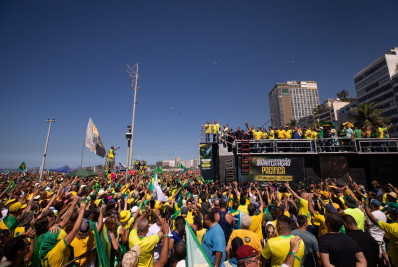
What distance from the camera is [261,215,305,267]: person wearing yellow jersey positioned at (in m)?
2.90

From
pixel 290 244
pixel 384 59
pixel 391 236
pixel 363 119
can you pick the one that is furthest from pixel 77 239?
pixel 384 59

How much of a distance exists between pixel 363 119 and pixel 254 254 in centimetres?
5017

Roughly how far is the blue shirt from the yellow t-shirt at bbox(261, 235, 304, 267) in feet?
2.91

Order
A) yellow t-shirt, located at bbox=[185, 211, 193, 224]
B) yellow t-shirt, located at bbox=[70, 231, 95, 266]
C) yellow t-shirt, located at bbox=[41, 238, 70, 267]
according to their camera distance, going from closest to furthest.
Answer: yellow t-shirt, located at bbox=[41, 238, 70, 267], yellow t-shirt, located at bbox=[70, 231, 95, 266], yellow t-shirt, located at bbox=[185, 211, 193, 224]

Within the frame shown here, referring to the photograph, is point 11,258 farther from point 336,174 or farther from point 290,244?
point 336,174

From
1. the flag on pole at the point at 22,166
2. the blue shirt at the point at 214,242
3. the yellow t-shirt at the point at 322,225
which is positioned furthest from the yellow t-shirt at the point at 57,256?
the flag on pole at the point at 22,166

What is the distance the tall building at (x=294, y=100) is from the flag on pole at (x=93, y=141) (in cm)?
14266

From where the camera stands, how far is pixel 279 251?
2.91m

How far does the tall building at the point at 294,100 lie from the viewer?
144 meters

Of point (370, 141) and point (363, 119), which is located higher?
point (363, 119)

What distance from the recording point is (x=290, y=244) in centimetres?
278

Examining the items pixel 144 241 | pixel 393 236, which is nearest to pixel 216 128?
pixel 393 236

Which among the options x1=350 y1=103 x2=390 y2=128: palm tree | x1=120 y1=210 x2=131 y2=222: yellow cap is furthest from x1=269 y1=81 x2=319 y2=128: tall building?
x1=120 y1=210 x2=131 y2=222: yellow cap

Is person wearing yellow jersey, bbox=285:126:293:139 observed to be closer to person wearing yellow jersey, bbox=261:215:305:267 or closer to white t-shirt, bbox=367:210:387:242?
white t-shirt, bbox=367:210:387:242
